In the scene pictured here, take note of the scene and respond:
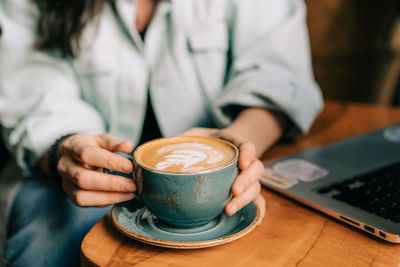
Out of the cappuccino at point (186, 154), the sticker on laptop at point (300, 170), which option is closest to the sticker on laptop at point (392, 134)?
Answer: the sticker on laptop at point (300, 170)

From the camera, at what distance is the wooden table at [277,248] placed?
448 mm

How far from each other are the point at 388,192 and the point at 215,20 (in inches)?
25.9

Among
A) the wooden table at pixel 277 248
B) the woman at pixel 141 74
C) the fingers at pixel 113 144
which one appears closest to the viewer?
the wooden table at pixel 277 248

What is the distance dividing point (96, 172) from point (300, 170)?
0.37m

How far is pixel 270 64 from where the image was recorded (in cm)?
93

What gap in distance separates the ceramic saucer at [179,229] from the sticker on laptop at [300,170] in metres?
0.14

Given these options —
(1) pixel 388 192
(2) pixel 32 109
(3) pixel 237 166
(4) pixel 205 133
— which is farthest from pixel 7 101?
(1) pixel 388 192

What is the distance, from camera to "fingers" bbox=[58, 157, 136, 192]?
1.70ft

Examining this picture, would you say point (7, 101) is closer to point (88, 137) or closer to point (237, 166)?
point (88, 137)

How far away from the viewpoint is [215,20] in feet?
3.30

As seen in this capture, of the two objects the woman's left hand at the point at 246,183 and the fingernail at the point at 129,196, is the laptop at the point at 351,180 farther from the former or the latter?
the fingernail at the point at 129,196

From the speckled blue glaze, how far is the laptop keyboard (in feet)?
0.64

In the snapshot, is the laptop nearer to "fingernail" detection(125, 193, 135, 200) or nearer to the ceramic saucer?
the ceramic saucer

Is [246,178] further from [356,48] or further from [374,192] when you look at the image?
[356,48]
